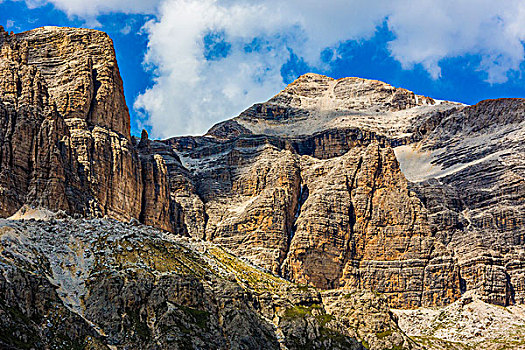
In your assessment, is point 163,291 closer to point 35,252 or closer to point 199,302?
point 199,302

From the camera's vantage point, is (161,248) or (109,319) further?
(161,248)

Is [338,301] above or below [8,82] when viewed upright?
below

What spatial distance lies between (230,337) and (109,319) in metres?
22.6

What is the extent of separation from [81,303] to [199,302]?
22.8m

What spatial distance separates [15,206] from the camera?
560ft

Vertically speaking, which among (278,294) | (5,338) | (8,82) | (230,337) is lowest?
(5,338)

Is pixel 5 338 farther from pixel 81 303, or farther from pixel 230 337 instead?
pixel 230 337

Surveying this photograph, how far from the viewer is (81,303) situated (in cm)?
13850

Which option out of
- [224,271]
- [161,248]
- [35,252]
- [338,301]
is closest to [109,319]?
[35,252]

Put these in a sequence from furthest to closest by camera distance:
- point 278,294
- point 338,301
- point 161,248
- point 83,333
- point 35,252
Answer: point 338,301 → point 278,294 → point 161,248 → point 35,252 → point 83,333

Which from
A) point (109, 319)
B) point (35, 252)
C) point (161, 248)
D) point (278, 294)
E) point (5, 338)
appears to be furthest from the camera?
point (278, 294)

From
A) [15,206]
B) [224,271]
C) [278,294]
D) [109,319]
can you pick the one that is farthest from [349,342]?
[15,206]

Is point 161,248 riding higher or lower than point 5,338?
higher

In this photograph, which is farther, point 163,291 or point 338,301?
point 338,301
